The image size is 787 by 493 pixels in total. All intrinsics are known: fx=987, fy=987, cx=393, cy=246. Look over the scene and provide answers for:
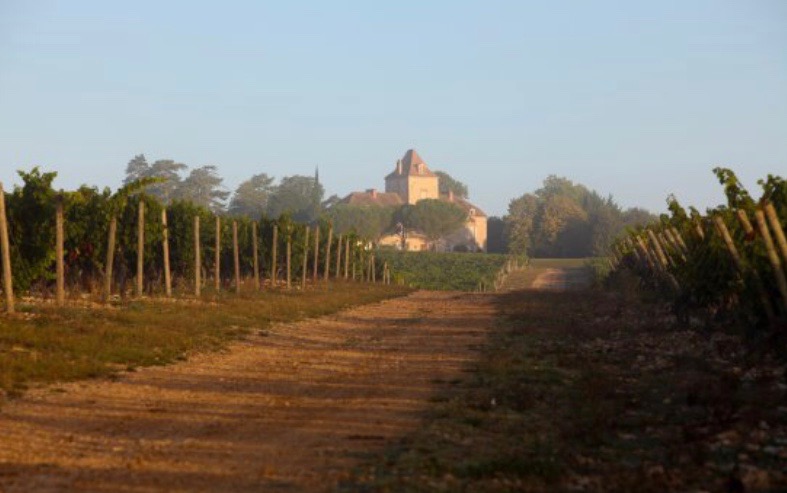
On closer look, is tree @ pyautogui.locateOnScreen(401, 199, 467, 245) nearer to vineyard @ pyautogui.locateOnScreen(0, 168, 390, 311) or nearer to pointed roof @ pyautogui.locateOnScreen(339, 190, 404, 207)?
pointed roof @ pyautogui.locateOnScreen(339, 190, 404, 207)

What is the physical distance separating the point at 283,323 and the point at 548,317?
6693 millimetres

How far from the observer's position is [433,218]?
5664 inches

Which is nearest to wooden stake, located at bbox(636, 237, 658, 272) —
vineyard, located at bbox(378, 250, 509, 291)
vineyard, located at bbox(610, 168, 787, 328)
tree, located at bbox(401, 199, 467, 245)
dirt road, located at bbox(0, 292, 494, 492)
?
vineyard, located at bbox(610, 168, 787, 328)

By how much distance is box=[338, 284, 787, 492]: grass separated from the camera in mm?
7066

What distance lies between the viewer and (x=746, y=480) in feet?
22.5

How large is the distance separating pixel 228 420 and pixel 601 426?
3638 millimetres

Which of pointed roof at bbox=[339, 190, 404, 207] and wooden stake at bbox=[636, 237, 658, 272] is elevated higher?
pointed roof at bbox=[339, 190, 404, 207]

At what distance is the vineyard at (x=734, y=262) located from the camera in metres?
13.4

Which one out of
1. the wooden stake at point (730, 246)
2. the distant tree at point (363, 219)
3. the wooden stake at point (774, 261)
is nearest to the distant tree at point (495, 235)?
the distant tree at point (363, 219)

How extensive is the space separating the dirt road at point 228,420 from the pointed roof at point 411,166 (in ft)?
579

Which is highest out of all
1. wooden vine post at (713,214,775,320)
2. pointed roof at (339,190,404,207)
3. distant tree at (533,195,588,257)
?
pointed roof at (339,190,404,207)

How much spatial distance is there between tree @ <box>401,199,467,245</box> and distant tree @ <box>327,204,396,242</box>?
2979 mm

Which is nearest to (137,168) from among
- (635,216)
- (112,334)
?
(635,216)

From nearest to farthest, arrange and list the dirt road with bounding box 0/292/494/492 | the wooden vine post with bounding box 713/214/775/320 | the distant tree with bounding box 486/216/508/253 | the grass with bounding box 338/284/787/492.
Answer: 1. the grass with bounding box 338/284/787/492
2. the dirt road with bounding box 0/292/494/492
3. the wooden vine post with bounding box 713/214/775/320
4. the distant tree with bounding box 486/216/508/253
